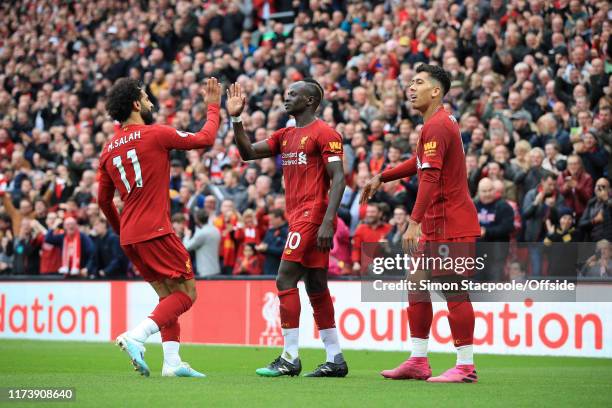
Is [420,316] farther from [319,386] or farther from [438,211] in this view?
[319,386]

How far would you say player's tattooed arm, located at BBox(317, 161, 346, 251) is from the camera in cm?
960

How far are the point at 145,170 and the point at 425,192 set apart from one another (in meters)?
2.45

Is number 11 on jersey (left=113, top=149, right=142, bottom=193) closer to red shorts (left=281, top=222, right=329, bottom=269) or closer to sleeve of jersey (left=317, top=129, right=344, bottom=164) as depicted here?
red shorts (left=281, top=222, right=329, bottom=269)

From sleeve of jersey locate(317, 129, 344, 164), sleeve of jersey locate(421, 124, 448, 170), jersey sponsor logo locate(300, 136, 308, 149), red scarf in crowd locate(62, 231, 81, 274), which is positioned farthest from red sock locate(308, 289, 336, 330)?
red scarf in crowd locate(62, 231, 81, 274)

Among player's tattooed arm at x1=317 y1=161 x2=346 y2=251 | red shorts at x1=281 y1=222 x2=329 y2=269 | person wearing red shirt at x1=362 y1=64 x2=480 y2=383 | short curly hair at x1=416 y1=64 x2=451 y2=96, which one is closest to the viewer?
person wearing red shirt at x1=362 y1=64 x2=480 y2=383

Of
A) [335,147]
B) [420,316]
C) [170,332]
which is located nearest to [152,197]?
[170,332]

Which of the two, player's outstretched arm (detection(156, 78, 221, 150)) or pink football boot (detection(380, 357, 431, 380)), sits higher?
player's outstretched arm (detection(156, 78, 221, 150))

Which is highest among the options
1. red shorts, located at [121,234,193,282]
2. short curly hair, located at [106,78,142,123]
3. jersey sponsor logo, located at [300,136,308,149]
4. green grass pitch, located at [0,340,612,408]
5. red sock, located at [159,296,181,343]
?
short curly hair, located at [106,78,142,123]

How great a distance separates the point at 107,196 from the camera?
32.9 ft

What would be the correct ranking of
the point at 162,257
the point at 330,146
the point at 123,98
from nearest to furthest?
the point at 162,257 → the point at 123,98 → the point at 330,146

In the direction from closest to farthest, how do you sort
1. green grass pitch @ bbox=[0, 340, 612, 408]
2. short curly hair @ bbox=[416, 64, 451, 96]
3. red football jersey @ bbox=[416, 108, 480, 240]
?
1. green grass pitch @ bbox=[0, 340, 612, 408]
2. red football jersey @ bbox=[416, 108, 480, 240]
3. short curly hair @ bbox=[416, 64, 451, 96]

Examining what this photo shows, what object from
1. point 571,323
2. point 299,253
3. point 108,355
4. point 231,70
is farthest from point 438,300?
point 231,70

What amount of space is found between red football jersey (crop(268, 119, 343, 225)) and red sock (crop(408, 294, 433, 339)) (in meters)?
1.17

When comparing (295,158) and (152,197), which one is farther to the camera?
(295,158)
